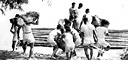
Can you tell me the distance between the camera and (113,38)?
1714 cm

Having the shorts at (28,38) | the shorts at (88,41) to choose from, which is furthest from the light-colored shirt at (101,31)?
the shorts at (28,38)

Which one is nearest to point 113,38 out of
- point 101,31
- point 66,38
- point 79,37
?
point 101,31

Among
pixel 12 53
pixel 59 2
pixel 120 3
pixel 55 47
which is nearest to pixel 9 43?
pixel 12 53

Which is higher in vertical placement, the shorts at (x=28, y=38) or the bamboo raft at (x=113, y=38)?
A: the shorts at (x=28, y=38)

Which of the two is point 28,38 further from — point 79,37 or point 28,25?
point 79,37

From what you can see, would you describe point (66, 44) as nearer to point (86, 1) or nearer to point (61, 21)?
point (61, 21)

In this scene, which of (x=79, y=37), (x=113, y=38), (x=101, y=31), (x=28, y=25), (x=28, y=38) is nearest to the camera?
(x=79, y=37)

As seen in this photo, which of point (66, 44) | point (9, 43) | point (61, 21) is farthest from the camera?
point (9, 43)

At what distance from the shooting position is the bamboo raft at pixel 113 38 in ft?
52.1

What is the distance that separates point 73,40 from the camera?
1133cm

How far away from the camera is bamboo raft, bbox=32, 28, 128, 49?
15.9 m

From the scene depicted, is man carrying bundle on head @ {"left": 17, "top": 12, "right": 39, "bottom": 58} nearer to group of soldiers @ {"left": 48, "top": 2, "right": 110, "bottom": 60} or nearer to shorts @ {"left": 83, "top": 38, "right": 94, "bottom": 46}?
group of soldiers @ {"left": 48, "top": 2, "right": 110, "bottom": 60}

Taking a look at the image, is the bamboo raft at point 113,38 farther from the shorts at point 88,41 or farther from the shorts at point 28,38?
the shorts at point 28,38

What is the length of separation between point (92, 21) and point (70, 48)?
3.23 metres
